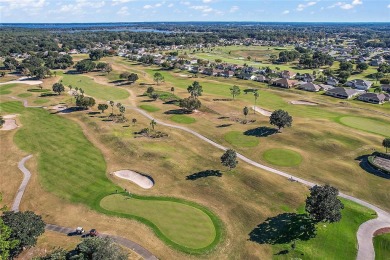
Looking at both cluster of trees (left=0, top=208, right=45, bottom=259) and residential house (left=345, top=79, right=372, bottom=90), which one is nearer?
cluster of trees (left=0, top=208, right=45, bottom=259)

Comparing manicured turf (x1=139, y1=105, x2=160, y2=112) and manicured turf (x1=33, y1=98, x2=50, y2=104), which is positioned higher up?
manicured turf (x1=139, y1=105, x2=160, y2=112)

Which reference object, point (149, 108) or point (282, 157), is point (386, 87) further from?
point (149, 108)

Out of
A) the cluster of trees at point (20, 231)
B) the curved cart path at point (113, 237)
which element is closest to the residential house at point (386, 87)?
the curved cart path at point (113, 237)

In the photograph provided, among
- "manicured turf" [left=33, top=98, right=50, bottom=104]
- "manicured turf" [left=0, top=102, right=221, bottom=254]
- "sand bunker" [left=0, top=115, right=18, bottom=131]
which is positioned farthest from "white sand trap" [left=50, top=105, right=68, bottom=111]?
"sand bunker" [left=0, top=115, right=18, bottom=131]

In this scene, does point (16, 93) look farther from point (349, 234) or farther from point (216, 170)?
point (349, 234)

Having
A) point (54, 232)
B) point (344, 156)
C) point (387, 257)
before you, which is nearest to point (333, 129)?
point (344, 156)

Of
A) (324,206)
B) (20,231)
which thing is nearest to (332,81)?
(324,206)

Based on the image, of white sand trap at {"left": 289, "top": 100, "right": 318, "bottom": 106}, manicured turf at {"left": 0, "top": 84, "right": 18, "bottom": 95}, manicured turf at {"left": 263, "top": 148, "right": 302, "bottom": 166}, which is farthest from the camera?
manicured turf at {"left": 0, "top": 84, "right": 18, "bottom": 95}

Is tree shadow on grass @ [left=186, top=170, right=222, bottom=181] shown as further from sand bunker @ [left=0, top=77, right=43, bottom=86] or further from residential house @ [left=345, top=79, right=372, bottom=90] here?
sand bunker @ [left=0, top=77, right=43, bottom=86]
